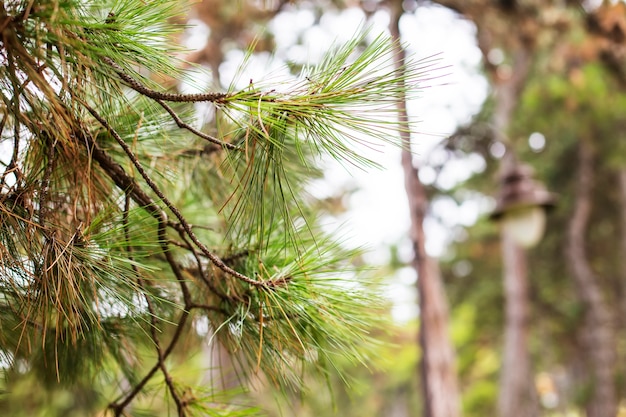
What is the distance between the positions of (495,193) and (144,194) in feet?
24.5

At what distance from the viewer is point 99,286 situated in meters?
1.08

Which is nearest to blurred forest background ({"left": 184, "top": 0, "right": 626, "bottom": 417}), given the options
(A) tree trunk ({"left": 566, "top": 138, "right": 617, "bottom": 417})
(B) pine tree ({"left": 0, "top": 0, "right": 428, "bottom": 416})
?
(A) tree trunk ({"left": 566, "top": 138, "right": 617, "bottom": 417})

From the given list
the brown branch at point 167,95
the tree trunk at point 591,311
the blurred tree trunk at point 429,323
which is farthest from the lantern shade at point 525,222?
the tree trunk at point 591,311

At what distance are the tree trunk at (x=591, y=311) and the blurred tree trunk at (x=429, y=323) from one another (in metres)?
4.61

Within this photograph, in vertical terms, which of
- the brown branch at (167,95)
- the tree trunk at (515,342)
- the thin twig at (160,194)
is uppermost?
the brown branch at (167,95)

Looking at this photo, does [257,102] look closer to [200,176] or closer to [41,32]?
[41,32]

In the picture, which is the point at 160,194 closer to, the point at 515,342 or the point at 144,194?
the point at 144,194

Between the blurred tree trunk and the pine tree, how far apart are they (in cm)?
180

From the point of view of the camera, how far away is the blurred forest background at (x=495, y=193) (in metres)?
3.39

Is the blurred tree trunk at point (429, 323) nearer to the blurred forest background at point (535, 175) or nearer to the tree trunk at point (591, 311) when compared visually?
the blurred forest background at point (535, 175)

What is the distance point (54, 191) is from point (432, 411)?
2356 millimetres

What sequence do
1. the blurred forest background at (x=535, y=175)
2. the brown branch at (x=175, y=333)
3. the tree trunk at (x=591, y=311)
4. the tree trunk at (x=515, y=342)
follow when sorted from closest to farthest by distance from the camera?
the brown branch at (x=175, y=333) < the blurred forest background at (x=535, y=175) < the tree trunk at (x=515, y=342) < the tree trunk at (x=591, y=311)

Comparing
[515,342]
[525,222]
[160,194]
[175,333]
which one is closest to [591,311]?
[515,342]

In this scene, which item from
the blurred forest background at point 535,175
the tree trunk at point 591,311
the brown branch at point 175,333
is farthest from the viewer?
the tree trunk at point 591,311
